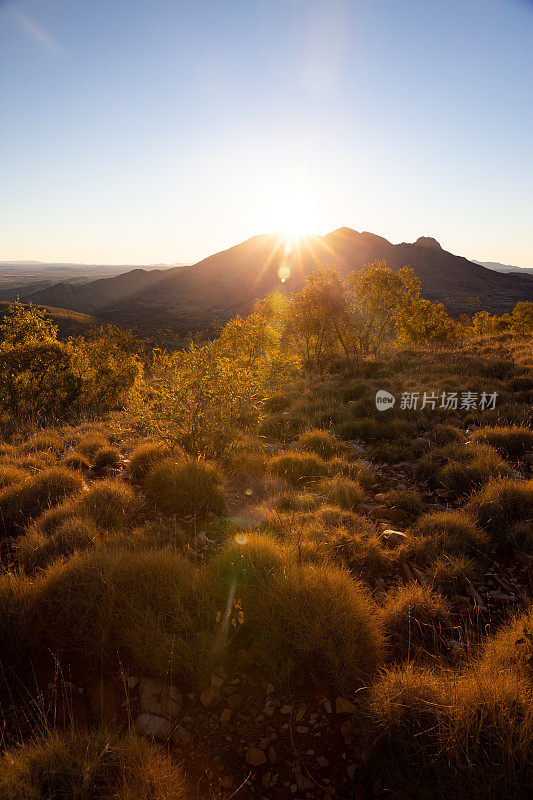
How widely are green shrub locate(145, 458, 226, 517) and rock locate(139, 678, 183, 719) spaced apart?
2.76 m

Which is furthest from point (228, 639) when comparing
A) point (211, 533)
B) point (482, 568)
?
point (482, 568)

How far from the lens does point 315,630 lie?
314cm

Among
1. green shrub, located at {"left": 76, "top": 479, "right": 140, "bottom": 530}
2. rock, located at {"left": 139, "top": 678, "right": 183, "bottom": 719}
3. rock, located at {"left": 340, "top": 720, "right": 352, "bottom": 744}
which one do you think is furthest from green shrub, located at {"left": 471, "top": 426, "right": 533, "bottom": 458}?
rock, located at {"left": 139, "top": 678, "right": 183, "bottom": 719}

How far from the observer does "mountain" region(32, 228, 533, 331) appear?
130 meters

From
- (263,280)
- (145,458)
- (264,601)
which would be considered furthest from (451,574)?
(263,280)

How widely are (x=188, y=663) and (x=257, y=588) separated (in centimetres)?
89

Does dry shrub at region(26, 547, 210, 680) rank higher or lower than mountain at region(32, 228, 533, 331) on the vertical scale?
lower

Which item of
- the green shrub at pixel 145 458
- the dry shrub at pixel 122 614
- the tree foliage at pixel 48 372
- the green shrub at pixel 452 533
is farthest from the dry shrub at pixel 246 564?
the tree foliage at pixel 48 372

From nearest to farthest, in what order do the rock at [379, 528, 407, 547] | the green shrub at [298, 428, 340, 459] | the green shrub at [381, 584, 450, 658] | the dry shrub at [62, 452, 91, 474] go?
the green shrub at [381, 584, 450, 658] < the rock at [379, 528, 407, 547] < the dry shrub at [62, 452, 91, 474] < the green shrub at [298, 428, 340, 459]

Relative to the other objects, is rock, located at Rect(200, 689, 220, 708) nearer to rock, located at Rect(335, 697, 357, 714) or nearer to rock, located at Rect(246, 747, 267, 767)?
rock, located at Rect(246, 747, 267, 767)

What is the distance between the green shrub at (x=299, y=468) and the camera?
6.91 m

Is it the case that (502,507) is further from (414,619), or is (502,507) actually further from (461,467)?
(414,619)

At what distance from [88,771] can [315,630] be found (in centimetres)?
177

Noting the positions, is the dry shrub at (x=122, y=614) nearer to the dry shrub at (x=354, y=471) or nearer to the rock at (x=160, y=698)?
the rock at (x=160, y=698)
